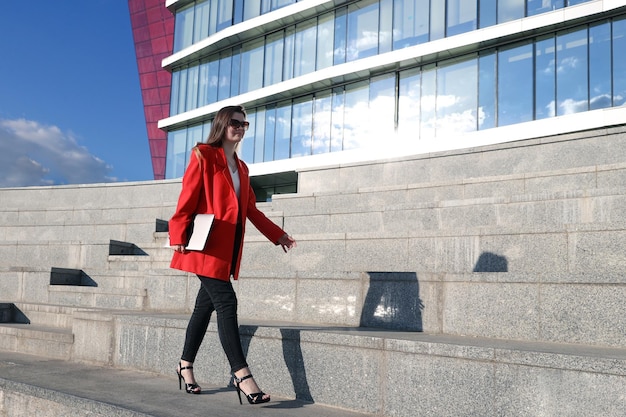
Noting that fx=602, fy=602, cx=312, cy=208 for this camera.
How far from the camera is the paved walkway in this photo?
4070 millimetres

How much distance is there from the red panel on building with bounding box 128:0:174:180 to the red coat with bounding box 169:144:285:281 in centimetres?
5079

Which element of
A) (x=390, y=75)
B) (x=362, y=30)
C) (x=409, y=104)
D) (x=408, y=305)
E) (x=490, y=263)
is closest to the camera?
(x=408, y=305)

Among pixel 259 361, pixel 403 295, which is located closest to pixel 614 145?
pixel 403 295

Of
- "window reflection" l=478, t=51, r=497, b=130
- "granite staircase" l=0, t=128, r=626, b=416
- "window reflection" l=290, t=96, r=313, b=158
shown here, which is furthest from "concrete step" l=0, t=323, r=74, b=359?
"window reflection" l=290, t=96, r=313, b=158

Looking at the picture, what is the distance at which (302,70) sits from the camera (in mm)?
27766

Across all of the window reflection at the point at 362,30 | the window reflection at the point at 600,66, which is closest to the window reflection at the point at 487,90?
the window reflection at the point at 600,66

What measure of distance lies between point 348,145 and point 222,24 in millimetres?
10958

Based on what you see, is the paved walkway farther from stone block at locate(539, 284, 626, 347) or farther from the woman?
stone block at locate(539, 284, 626, 347)

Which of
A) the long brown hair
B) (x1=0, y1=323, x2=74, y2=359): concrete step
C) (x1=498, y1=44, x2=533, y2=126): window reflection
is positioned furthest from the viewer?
(x1=498, y1=44, x2=533, y2=126): window reflection

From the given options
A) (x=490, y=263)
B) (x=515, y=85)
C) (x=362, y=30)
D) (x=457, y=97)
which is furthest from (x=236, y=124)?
(x=362, y=30)

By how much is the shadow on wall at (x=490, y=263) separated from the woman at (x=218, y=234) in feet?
12.3

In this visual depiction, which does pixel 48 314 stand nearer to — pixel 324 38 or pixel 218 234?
pixel 218 234

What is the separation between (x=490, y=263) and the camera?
741 cm

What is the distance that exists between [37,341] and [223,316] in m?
3.77
